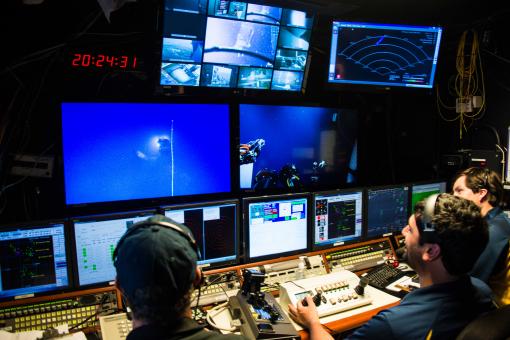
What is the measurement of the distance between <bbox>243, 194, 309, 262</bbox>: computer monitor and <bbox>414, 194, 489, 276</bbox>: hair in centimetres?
108

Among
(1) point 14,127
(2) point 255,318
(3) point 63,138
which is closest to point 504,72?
(2) point 255,318

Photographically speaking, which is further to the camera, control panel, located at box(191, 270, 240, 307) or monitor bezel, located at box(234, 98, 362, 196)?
monitor bezel, located at box(234, 98, 362, 196)

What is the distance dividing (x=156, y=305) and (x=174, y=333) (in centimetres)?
10

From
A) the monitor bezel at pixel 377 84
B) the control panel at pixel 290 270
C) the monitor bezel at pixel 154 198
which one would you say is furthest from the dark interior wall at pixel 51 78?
the control panel at pixel 290 270

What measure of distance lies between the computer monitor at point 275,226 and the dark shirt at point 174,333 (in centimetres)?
125

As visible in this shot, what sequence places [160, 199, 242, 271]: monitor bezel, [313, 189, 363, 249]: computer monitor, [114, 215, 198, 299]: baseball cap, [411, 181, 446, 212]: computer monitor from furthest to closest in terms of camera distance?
[411, 181, 446, 212]: computer monitor
[313, 189, 363, 249]: computer monitor
[160, 199, 242, 271]: monitor bezel
[114, 215, 198, 299]: baseball cap

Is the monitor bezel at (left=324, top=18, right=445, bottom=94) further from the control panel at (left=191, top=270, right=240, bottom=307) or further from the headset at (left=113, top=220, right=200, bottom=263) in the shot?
the headset at (left=113, top=220, right=200, bottom=263)

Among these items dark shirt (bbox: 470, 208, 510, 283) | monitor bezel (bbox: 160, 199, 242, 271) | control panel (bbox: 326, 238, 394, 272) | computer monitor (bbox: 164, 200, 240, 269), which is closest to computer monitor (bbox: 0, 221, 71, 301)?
computer monitor (bbox: 164, 200, 240, 269)

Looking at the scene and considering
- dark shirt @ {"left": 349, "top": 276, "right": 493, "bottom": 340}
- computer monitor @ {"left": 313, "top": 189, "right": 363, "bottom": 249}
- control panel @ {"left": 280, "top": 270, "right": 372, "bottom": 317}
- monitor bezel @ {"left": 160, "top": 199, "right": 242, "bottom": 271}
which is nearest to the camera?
dark shirt @ {"left": 349, "top": 276, "right": 493, "bottom": 340}

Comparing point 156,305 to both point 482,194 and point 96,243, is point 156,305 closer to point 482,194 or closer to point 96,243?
point 96,243

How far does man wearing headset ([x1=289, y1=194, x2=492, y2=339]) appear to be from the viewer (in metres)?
1.38

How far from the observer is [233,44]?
229 centimetres

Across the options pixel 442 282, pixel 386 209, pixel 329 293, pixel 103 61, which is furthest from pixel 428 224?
pixel 103 61

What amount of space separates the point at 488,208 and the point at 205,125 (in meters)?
1.91
